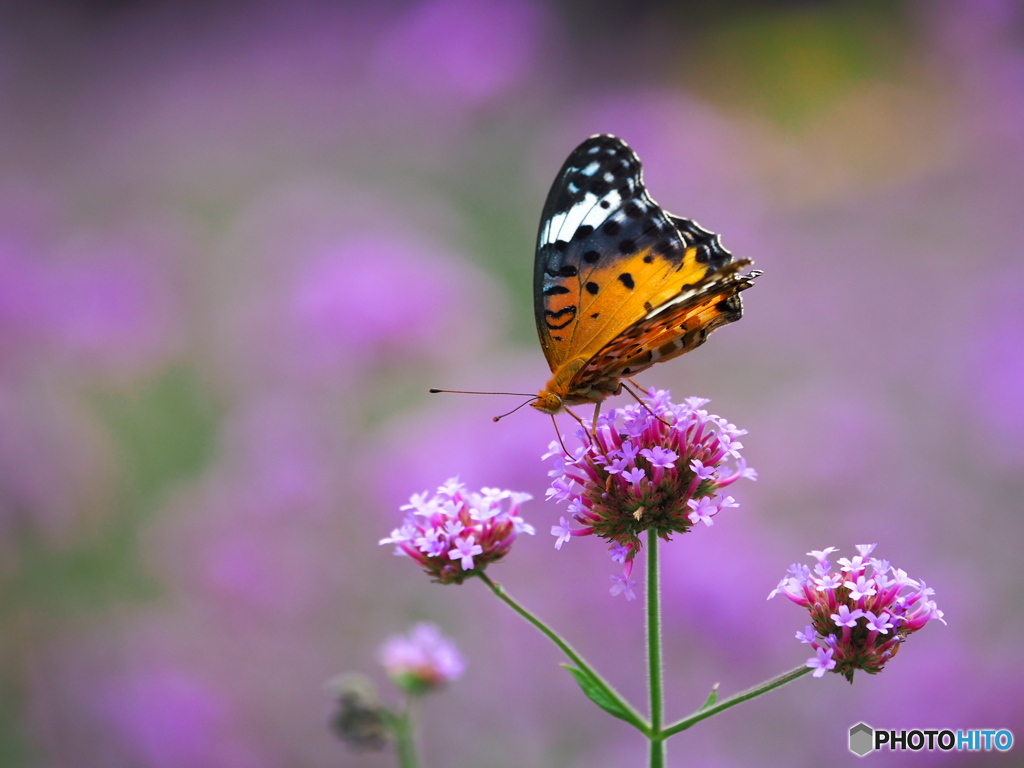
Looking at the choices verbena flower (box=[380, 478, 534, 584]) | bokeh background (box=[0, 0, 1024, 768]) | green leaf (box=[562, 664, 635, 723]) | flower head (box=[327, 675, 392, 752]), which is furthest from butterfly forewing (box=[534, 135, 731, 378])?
bokeh background (box=[0, 0, 1024, 768])

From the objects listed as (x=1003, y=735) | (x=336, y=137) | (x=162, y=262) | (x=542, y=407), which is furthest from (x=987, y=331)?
(x=336, y=137)

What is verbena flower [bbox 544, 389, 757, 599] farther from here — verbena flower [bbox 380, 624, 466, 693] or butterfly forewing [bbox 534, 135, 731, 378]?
verbena flower [bbox 380, 624, 466, 693]

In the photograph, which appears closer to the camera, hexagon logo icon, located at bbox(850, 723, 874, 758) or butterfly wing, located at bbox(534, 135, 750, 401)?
butterfly wing, located at bbox(534, 135, 750, 401)

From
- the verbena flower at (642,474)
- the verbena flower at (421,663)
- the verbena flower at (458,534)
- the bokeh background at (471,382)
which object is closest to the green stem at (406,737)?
the verbena flower at (421,663)

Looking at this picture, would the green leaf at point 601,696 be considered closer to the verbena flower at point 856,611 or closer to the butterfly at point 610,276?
the verbena flower at point 856,611

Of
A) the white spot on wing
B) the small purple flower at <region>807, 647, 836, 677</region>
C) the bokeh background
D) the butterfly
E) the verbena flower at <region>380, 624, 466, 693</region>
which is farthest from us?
the bokeh background
